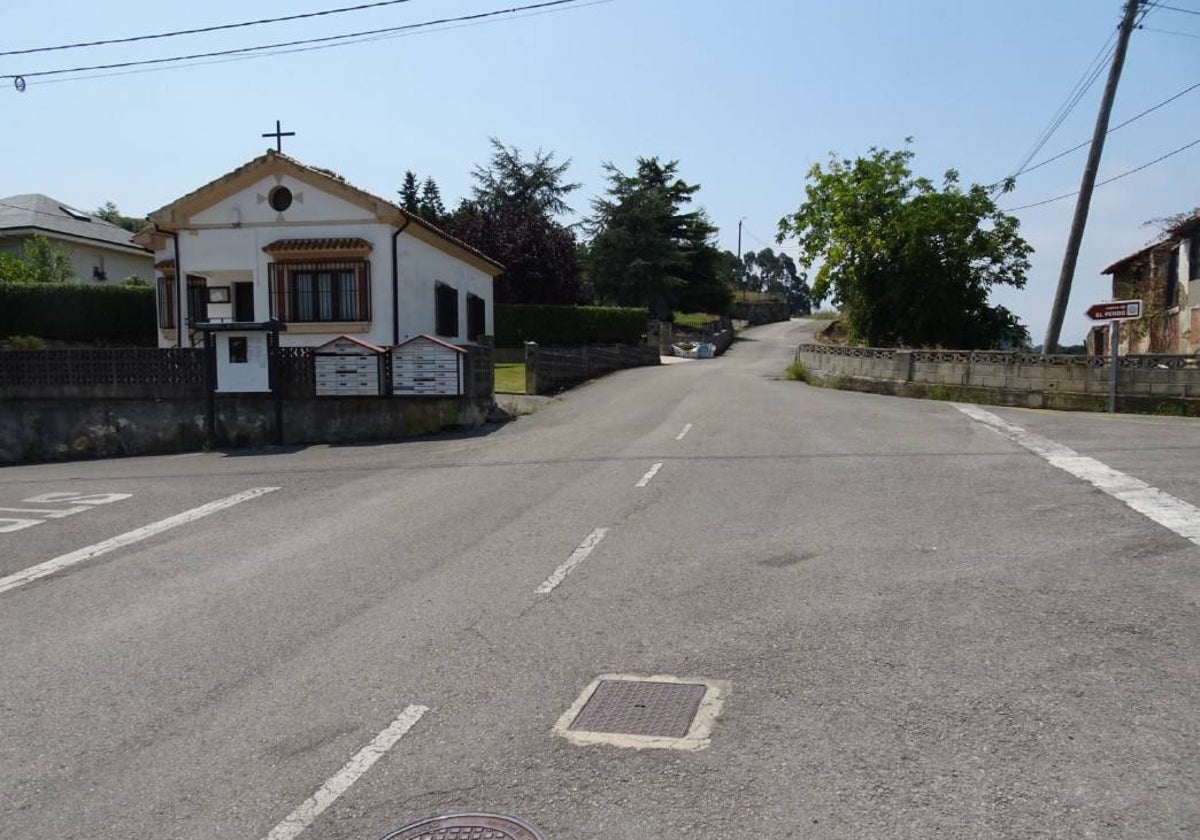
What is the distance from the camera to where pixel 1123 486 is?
9.84 meters

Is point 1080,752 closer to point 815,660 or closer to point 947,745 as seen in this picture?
point 947,745

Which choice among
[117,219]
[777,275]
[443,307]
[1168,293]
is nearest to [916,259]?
[1168,293]

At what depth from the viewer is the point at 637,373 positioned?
1443 inches

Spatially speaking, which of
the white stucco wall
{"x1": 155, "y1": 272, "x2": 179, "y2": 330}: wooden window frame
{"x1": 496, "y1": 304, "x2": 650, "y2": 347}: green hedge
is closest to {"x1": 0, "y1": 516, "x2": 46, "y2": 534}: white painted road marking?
the white stucco wall

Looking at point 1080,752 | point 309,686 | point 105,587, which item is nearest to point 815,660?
point 1080,752

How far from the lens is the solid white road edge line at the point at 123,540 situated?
8.07 meters

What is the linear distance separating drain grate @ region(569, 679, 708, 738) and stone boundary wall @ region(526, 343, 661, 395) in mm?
19931

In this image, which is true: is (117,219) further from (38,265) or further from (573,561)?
(573,561)

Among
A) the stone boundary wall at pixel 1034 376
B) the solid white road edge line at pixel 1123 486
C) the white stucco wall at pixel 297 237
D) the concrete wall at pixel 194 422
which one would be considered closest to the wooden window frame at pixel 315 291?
the white stucco wall at pixel 297 237

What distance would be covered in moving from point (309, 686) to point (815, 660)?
112 inches

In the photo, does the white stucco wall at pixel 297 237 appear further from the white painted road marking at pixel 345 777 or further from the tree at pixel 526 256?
the tree at pixel 526 256

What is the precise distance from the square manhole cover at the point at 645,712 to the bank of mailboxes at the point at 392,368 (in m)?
13.2

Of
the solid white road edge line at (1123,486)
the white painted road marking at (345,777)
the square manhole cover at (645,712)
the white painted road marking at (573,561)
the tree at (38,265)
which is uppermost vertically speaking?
the tree at (38,265)

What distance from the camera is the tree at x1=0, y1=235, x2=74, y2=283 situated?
38.7 metres
